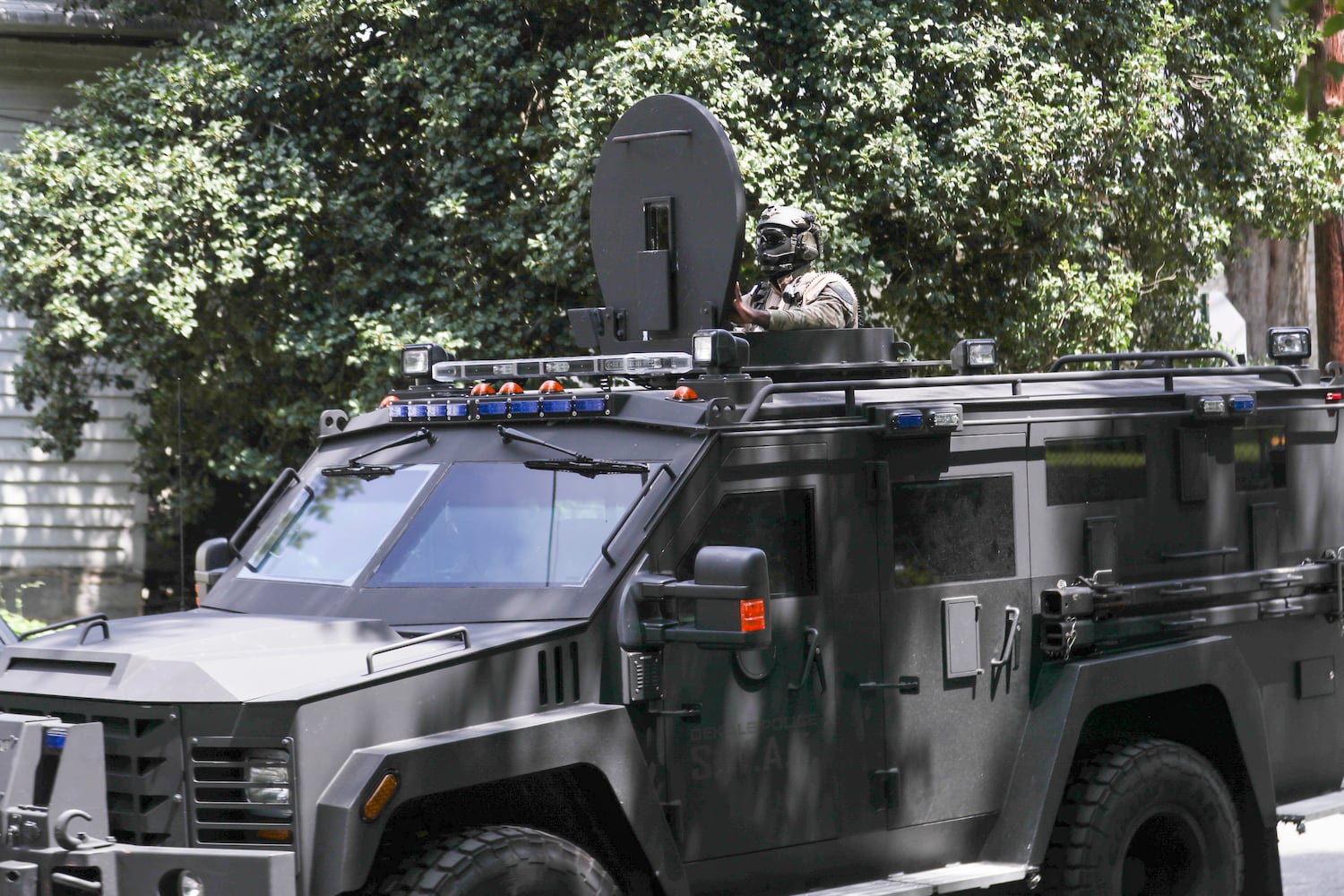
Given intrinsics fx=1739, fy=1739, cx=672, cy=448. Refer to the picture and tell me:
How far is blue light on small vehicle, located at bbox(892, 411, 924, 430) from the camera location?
19.2 ft

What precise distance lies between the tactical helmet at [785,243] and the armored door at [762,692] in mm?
1706

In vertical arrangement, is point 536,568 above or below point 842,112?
below

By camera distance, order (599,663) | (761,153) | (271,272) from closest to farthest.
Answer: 1. (599,663)
2. (761,153)
3. (271,272)

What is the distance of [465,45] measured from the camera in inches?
528

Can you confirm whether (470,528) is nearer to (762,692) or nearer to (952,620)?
(762,692)

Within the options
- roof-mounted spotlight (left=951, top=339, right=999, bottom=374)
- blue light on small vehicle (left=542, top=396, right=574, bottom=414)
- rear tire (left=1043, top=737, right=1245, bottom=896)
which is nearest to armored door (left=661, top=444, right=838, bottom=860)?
blue light on small vehicle (left=542, top=396, right=574, bottom=414)

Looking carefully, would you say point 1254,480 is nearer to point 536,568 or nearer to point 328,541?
point 536,568

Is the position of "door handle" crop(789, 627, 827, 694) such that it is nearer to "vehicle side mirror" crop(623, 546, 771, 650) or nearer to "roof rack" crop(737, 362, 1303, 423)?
"vehicle side mirror" crop(623, 546, 771, 650)

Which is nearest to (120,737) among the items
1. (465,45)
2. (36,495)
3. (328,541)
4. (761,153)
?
(328,541)

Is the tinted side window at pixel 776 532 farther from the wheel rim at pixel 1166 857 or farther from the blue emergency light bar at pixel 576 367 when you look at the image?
the wheel rim at pixel 1166 857

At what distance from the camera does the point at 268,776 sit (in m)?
4.67

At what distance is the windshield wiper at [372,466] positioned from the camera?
6.03 metres

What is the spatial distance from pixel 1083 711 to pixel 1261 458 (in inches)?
61.8

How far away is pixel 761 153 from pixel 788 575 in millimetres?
7440
